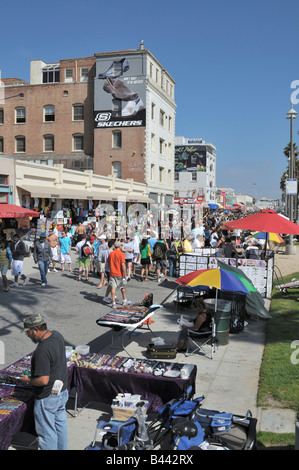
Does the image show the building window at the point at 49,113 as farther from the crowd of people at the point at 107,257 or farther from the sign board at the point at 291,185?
the sign board at the point at 291,185

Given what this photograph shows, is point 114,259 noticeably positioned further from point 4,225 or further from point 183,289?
point 4,225

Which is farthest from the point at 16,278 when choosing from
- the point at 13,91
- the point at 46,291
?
the point at 13,91

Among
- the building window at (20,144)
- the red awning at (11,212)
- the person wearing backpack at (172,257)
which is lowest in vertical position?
the person wearing backpack at (172,257)

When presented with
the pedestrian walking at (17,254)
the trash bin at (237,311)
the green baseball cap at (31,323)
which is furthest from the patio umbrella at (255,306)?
the pedestrian walking at (17,254)

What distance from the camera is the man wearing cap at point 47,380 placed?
4.67 meters

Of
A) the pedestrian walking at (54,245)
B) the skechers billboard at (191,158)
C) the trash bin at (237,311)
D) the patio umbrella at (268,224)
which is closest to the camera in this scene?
the trash bin at (237,311)

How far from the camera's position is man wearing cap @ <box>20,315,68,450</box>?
15.3 feet

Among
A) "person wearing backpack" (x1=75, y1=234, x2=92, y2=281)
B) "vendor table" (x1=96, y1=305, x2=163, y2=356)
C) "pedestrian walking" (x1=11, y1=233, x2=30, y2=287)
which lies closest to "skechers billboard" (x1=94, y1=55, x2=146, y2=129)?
"person wearing backpack" (x1=75, y1=234, x2=92, y2=281)

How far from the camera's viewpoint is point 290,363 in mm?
7965

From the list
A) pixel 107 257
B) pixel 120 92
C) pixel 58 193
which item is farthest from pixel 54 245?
pixel 120 92

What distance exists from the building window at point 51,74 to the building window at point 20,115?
16.8 ft

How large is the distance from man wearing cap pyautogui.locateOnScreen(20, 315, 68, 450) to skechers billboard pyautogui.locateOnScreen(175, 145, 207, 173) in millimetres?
87733

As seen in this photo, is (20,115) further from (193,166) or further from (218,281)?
(193,166)

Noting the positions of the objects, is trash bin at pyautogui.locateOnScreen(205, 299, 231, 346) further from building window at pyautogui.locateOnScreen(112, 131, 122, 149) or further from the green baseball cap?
building window at pyautogui.locateOnScreen(112, 131, 122, 149)
